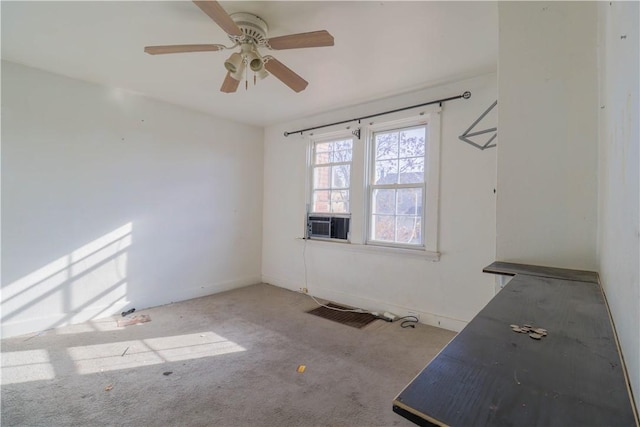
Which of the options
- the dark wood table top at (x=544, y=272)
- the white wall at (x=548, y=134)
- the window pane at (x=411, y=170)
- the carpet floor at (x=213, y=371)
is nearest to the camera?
the dark wood table top at (x=544, y=272)

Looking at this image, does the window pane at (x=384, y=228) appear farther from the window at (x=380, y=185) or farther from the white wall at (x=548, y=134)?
the white wall at (x=548, y=134)

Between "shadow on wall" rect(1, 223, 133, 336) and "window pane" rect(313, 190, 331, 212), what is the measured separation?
2.37 metres

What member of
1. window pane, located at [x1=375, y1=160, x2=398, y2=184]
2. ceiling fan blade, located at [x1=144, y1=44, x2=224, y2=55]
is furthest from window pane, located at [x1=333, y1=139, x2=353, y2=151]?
ceiling fan blade, located at [x1=144, y1=44, x2=224, y2=55]

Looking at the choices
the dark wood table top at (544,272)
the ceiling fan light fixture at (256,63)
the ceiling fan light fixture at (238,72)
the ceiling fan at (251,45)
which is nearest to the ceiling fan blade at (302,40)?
the ceiling fan at (251,45)

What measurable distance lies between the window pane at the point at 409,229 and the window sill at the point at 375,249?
0.13m

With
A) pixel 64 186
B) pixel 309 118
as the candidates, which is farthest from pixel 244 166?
pixel 64 186

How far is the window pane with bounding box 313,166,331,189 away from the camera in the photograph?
4207 millimetres

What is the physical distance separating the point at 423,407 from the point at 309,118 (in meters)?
4.24

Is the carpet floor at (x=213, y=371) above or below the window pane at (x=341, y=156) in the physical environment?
below

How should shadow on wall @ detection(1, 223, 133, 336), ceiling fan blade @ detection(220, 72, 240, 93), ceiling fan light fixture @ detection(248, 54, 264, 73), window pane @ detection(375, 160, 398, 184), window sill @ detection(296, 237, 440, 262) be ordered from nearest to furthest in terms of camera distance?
ceiling fan light fixture @ detection(248, 54, 264, 73) → ceiling fan blade @ detection(220, 72, 240, 93) → shadow on wall @ detection(1, 223, 133, 336) → window sill @ detection(296, 237, 440, 262) → window pane @ detection(375, 160, 398, 184)

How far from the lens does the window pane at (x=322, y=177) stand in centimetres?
421

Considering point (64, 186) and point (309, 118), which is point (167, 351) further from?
point (309, 118)

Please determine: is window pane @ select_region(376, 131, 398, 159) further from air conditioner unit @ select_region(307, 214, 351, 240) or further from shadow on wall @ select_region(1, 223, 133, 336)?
shadow on wall @ select_region(1, 223, 133, 336)

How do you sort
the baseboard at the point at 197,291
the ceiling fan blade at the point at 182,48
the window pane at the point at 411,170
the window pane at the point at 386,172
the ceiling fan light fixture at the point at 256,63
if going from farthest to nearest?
1. the baseboard at the point at 197,291
2. the window pane at the point at 386,172
3. the window pane at the point at 411,170
4. the ceiling fan light fixture at the point at 256,63
5. the ceiling fan blade at the point at 182,48
